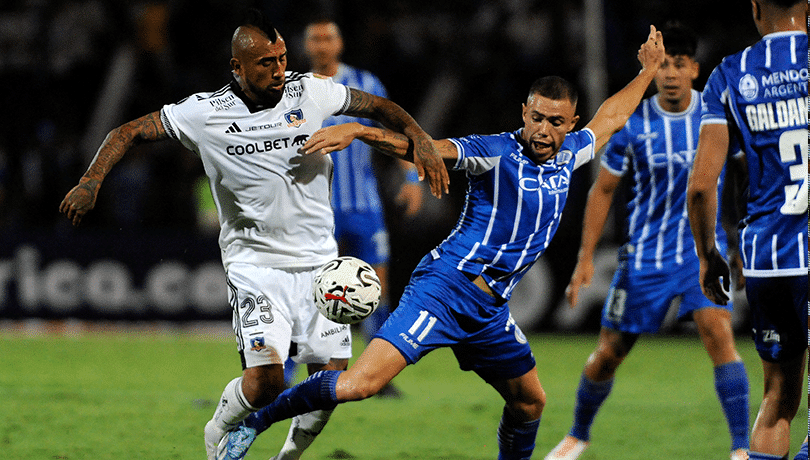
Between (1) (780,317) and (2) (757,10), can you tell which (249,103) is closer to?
(2) (757,10)

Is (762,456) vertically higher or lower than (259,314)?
lower

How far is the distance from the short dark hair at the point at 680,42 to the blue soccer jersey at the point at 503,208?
4.71 feet

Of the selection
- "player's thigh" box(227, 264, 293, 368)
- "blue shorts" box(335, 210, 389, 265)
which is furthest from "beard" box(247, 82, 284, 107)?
"blue shorts" box(335, 210, 389, 265)

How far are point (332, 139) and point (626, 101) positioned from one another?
1.66 m

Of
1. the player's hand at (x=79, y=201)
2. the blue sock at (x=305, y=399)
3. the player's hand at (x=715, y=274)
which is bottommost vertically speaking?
the blue sock at (x=305, y=399)

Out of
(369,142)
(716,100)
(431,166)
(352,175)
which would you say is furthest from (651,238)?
(352,175)

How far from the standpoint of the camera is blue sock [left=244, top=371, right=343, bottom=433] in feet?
14.2

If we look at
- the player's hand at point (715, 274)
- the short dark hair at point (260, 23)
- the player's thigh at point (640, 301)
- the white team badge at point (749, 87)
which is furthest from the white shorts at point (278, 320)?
the white team badge at point (749, 87)

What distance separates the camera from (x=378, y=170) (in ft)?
44.3

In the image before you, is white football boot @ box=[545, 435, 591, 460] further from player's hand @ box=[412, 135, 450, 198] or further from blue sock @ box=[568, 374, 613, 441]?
player's hand @ box=[412, 135, 450, 198]

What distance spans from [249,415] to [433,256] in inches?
46.0

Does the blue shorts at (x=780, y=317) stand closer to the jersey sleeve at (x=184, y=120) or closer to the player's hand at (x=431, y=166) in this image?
the player's hand at (x=431, y=166)

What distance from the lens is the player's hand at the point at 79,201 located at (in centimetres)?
435

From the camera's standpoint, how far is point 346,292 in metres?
4.61
